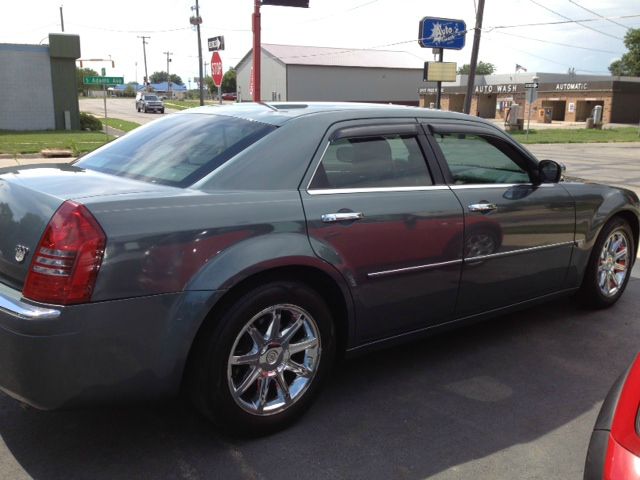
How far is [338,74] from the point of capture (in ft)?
213

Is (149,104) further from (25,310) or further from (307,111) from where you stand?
(25,310)

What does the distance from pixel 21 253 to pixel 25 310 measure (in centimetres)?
28

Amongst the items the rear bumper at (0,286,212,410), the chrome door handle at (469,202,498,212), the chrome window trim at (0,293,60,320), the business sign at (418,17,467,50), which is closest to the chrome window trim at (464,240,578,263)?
the chrome door handle at (469,202,498,212)

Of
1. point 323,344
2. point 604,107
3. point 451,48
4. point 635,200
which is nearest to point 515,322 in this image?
point 635,200

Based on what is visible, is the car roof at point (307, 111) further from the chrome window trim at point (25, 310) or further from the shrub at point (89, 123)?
the shrub at point (89, 123)

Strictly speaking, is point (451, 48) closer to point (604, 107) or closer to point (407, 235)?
point (407, 235)

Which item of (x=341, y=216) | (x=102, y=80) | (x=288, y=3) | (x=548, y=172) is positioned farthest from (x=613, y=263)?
(x=102, y=80)

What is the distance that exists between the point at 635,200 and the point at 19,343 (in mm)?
4707

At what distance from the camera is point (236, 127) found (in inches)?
130

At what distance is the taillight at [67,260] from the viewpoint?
238 centimetres

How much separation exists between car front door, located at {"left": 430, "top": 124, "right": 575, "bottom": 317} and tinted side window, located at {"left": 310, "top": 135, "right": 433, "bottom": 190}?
0.23 m

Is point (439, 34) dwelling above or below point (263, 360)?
above

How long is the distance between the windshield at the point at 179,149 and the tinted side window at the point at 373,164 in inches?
15.0

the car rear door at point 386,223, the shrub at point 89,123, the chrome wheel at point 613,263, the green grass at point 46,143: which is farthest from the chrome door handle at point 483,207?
the shrub at point 89,123
